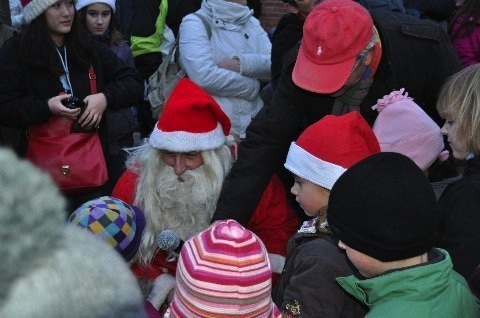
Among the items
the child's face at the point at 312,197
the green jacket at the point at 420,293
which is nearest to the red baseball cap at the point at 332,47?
the child's face at the point at 312,197

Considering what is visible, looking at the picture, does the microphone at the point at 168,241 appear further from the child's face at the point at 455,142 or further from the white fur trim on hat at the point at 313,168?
the child's face at the point at 455,142

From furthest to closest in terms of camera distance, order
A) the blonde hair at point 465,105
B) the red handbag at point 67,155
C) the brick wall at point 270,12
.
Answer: the brick wall at point 270,12 → the red handbag at point 67,155 → the blonde hair at point 465,105

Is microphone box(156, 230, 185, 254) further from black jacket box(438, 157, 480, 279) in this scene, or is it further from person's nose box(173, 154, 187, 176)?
black jacket box(438, 157, 480, 279)

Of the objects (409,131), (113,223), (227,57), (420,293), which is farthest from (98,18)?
(420,293)

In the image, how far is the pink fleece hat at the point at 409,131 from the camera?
8.99 ft

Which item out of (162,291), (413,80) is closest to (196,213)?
(162,291)

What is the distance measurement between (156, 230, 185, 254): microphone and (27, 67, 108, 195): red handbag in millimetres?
640

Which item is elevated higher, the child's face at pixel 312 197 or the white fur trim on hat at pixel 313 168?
the white fur trim on hat at pixel 313 168

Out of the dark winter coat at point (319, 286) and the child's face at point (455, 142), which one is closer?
the dark winter coat at point (319, 286)

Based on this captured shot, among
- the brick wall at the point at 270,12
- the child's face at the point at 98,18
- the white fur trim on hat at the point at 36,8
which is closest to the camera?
the white fur trim on hat at the point at 36,8

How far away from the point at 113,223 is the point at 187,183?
624 millimetres

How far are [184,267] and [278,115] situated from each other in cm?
105

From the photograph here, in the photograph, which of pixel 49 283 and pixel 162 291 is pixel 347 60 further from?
pixel 49 283

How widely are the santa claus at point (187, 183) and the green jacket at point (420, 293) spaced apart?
1.25 m
